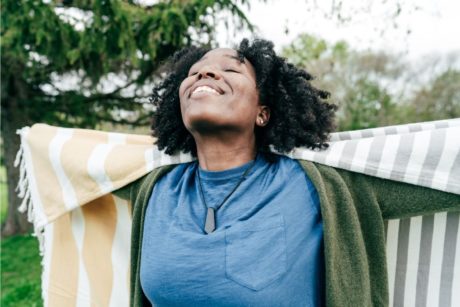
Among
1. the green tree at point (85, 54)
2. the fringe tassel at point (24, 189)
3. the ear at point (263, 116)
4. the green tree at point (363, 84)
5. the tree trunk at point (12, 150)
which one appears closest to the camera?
the ear at point (263, 116)

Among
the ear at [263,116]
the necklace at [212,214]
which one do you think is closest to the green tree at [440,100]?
the ear at [263,116]

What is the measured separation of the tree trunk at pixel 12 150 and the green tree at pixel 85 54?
16mm

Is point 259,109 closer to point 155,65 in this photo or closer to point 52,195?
point 52,195

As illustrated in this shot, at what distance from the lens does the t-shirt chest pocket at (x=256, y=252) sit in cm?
142

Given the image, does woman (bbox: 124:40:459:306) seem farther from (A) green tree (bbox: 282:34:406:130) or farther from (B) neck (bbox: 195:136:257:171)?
(A) green tree (bbox: 282:34:406:130)

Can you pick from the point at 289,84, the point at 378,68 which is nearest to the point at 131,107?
the point at 289,84

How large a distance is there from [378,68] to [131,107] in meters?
15.0

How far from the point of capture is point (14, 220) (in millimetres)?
7480

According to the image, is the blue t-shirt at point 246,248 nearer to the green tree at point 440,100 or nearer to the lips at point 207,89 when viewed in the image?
the lips at point 207,89

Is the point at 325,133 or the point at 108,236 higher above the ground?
the point at 325,133

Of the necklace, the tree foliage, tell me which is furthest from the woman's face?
the tree foliage

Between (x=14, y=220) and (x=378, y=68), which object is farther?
(x=378, y=68)

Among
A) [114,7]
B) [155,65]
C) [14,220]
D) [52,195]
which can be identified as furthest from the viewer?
[14,220]

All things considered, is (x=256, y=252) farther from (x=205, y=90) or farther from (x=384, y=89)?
(x=384, y=89)
